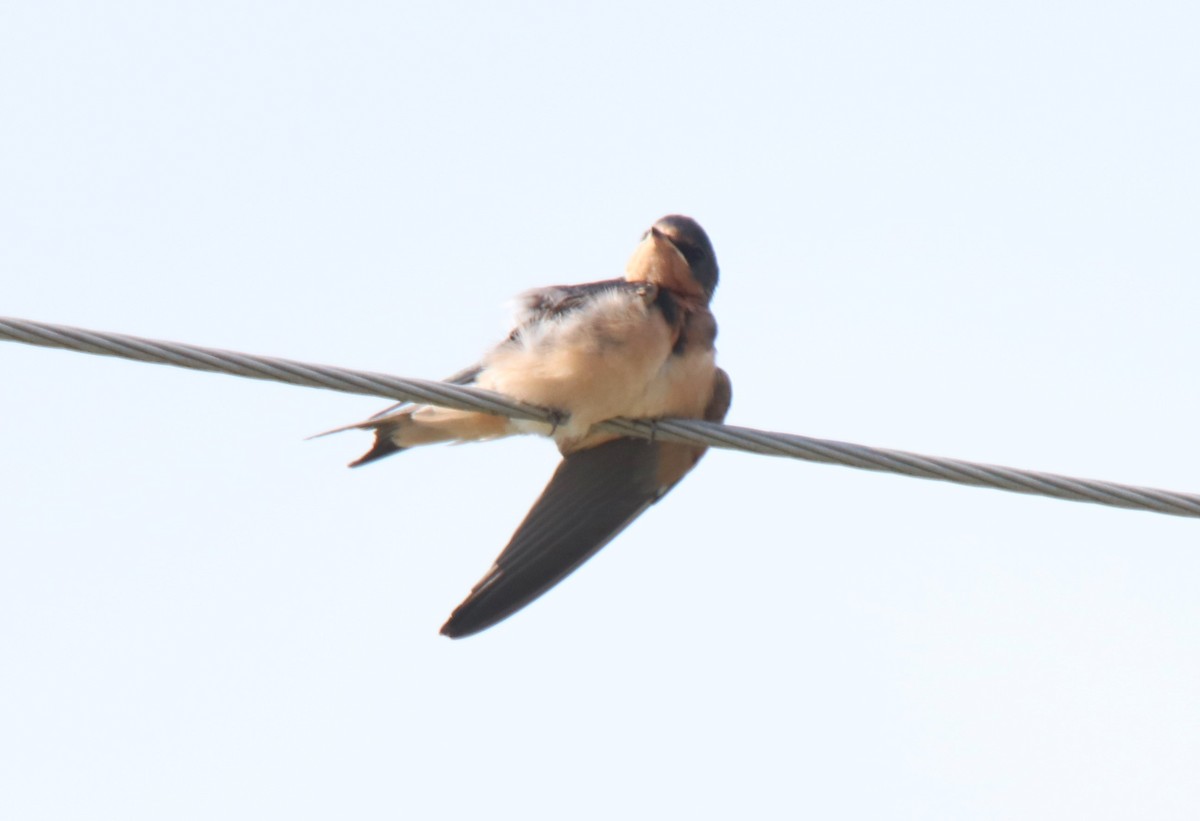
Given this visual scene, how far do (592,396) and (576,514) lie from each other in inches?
28.9

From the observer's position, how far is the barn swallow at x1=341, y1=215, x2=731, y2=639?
17.7ft

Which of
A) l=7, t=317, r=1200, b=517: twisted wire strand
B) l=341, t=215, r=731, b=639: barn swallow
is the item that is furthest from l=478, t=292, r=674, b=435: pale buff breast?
l=7, t=317, r=1200, b=517: twisted wire strand

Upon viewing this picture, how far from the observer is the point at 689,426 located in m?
4.84

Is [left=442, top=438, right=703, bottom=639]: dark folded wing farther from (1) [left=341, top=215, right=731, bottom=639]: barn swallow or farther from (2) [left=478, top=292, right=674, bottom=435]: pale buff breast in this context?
(2) [left=478, top=292, right=674, bottom=435]: pale buff breast

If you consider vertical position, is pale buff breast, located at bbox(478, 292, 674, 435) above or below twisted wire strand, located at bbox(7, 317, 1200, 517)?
above

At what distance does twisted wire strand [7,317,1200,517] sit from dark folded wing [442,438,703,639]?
1021 millimetres

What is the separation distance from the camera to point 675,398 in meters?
5.44

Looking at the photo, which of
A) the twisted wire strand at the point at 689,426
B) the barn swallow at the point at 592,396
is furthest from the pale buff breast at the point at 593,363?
the twisted wire strand at the point at 689,426

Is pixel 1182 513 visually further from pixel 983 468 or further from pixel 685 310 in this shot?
→ pixel 685 310

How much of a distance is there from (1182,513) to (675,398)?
5.09ft

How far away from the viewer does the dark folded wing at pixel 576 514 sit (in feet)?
19.4

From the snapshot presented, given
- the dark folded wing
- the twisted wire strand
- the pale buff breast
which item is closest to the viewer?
the twisted wire strand

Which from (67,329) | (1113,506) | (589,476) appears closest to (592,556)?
(589,476)

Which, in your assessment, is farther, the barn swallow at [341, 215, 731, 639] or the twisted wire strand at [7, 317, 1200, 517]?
the barn swallow at [341, 215, 731, 639]
